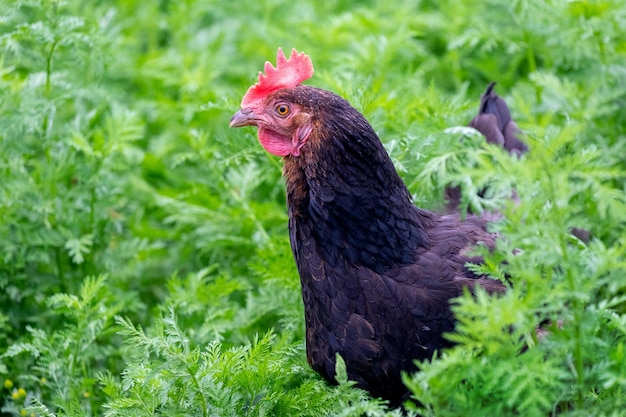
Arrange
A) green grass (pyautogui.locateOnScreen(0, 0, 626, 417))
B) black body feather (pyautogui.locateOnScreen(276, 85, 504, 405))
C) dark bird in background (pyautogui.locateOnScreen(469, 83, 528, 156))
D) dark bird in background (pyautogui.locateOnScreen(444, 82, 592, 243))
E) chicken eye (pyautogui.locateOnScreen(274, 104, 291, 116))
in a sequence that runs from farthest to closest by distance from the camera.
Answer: dark bird in background (pyautogui.locateOnScreen(469, 83, 528, 156))
dark bird in background (pyautogui.locateOnScreen(444, 82, 592, 243))
chicken eye (pyautogui.locateOnScreen(274, 104, 291, 116))
black body feather (pyautogui.locateOnScreen(276, 85, 504, 405))
green grass (pyautogui.locateOnScreen(0, 0, 626, 417))

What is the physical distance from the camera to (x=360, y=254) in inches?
141

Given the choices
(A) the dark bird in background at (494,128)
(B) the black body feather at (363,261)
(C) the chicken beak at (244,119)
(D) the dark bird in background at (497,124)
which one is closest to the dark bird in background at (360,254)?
(B) the black body feather at (363,261)

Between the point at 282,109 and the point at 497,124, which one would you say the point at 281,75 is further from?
the point at 497,124

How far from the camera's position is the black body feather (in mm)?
3451

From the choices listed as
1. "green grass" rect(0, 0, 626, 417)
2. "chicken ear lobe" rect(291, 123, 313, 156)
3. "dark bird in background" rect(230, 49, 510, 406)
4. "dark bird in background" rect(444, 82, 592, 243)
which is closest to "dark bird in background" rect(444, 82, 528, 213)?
"dark bird in background" rect(444, 82, 592, 243)

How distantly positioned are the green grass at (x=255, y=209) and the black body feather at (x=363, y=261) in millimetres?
212

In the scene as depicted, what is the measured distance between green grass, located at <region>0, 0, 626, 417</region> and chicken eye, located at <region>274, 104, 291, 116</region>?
564 millimetres

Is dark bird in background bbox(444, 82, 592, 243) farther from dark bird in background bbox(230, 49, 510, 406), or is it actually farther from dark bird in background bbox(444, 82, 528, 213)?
dark bird in background bbox(230, 49, 510, 406)

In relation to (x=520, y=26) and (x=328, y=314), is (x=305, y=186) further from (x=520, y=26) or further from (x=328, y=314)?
(x=520, y=26)

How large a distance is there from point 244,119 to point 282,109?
0.68ft

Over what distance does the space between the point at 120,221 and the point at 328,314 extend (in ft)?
7.15

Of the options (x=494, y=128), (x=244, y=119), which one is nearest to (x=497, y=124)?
(x=494, y=128)

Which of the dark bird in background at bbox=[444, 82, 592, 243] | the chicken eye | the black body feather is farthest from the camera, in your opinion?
the dark bird in background at bbox=[444, 82, 592, 243]

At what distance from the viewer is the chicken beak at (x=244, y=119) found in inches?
150
